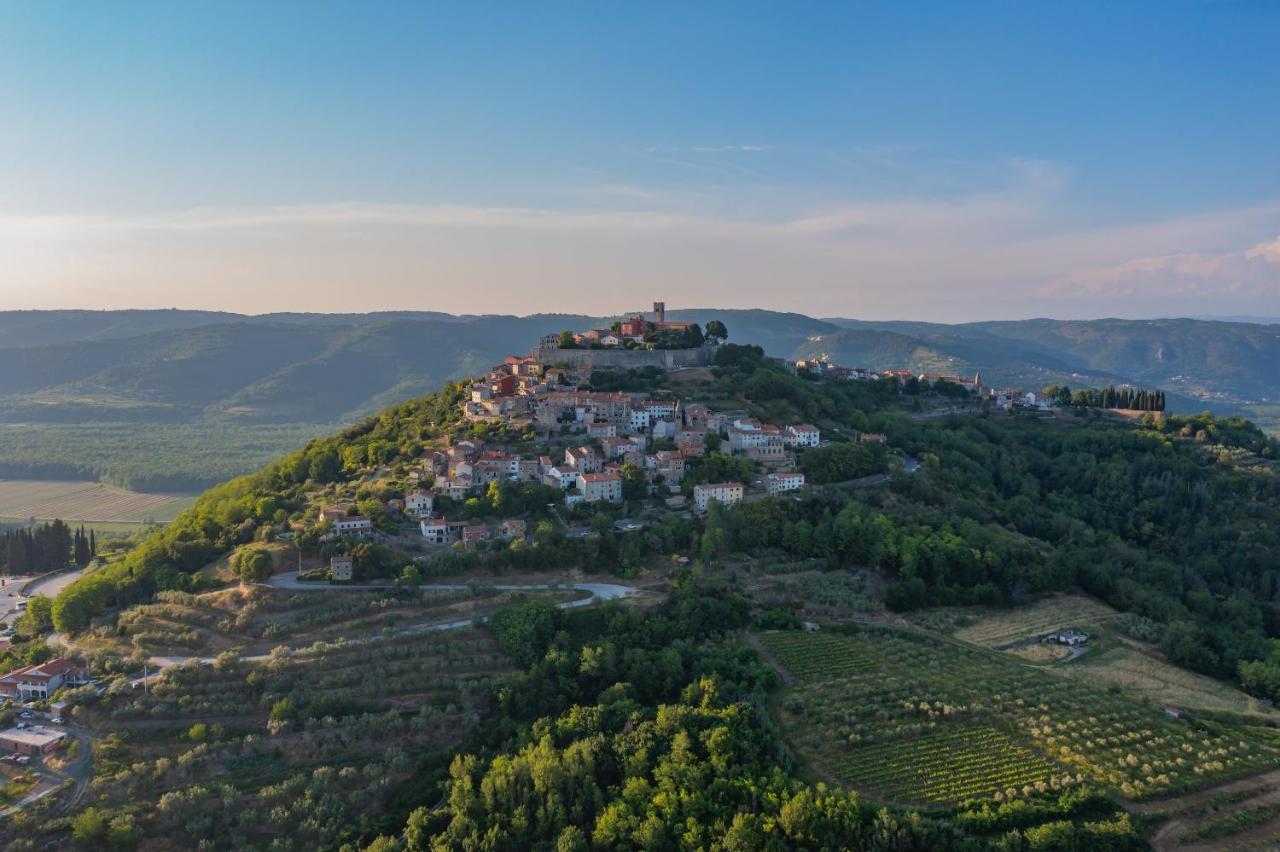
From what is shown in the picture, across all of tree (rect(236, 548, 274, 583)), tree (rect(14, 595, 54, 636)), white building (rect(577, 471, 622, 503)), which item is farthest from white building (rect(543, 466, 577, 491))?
tree (rect(14, 595, 54, 636))

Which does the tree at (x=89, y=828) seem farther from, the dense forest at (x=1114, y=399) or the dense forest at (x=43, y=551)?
the dense forest at (x=1114, y=399)

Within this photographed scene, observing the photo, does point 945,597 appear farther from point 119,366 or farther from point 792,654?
point 119,366

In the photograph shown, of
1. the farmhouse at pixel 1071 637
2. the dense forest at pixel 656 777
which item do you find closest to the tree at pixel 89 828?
the dense forest at pixel 656 777

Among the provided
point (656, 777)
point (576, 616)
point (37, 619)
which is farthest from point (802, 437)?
point (37, 619)

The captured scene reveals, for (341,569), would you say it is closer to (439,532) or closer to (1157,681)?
(439,532)

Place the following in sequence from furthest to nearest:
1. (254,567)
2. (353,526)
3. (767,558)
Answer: (767,558) → (353,526) → (254,567)

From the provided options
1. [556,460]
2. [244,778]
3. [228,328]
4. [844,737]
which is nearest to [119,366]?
[228,328]

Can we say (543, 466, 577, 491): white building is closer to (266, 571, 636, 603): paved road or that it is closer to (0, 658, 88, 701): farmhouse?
(266, 571, 636, 603): paved road
